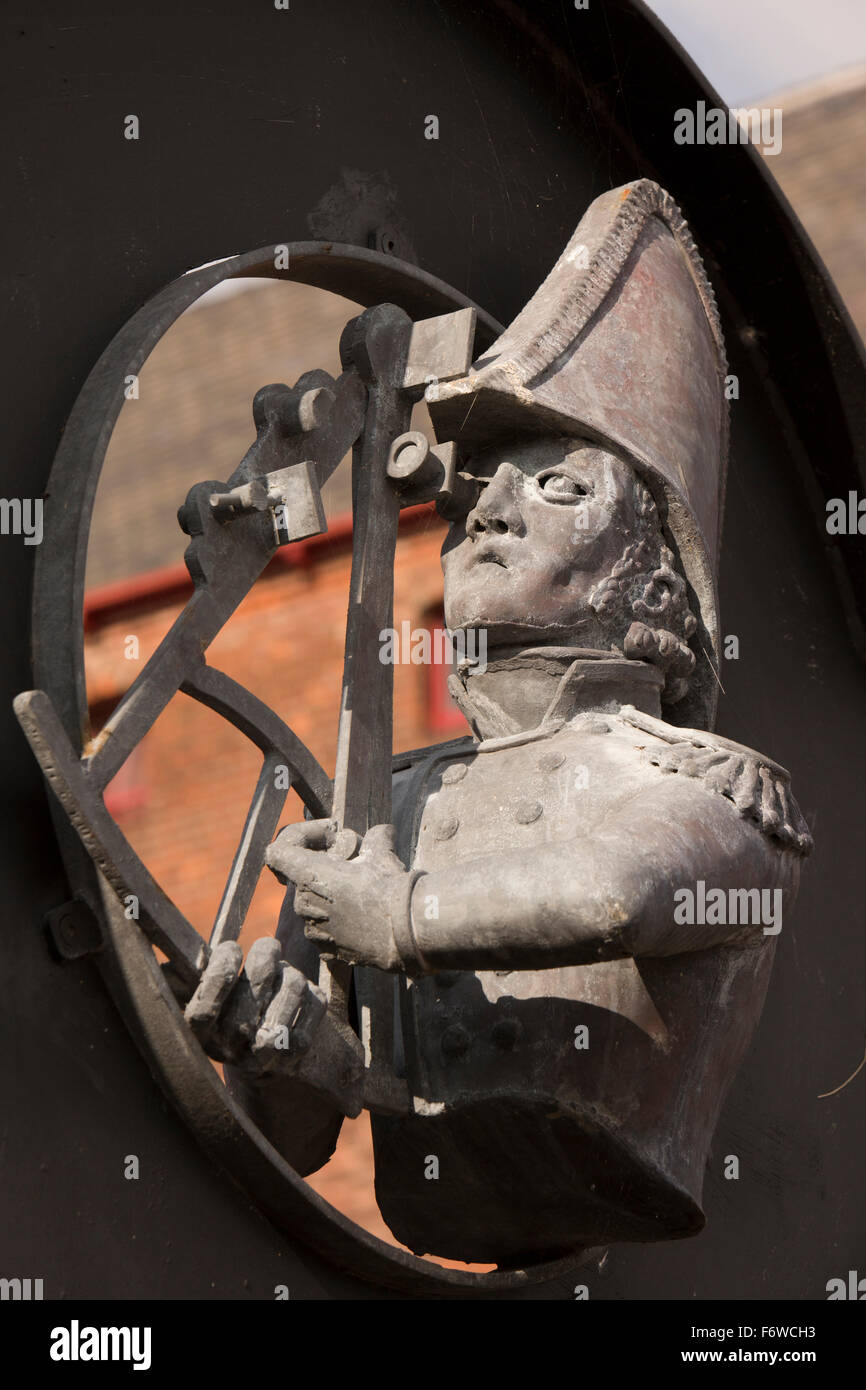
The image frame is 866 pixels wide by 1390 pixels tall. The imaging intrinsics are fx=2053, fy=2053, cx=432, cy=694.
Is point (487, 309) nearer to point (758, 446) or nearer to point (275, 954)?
point (758, 446)

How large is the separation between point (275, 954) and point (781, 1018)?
2150mm

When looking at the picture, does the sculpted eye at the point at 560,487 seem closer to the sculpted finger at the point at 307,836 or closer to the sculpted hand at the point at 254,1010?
the sculpted finger at the point at 307,836

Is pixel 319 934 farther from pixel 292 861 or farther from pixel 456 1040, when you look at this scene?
pixel 456 1040

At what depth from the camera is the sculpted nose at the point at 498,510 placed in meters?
3.95

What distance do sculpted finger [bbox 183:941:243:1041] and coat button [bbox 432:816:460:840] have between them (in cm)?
75

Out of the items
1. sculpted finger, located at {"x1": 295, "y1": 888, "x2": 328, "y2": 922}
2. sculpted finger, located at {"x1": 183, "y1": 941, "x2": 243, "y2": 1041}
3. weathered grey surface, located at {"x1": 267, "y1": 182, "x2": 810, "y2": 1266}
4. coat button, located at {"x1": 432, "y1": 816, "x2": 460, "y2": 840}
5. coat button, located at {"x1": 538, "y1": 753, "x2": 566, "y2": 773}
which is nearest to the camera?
sculpted finger, located at {"x1": 183, "y1": 941, "x2": 243, "y2": 1041}

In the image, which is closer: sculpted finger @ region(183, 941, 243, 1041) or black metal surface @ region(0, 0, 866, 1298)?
sculpted finger @ region(183, 941, 243, 1041)

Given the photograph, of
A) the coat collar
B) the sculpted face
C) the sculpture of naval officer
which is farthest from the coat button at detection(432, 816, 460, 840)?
the sculpted face

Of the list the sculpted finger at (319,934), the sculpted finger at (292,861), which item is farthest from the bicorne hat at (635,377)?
the sculpted finger at (319,934)

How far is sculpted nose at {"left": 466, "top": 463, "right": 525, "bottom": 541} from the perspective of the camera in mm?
3951

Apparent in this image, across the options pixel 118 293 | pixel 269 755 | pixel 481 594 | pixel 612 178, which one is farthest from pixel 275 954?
pixel 612 178

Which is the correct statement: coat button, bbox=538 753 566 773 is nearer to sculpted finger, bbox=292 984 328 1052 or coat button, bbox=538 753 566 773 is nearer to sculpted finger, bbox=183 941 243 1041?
sculpted finger, bbox=292 984 328 1052

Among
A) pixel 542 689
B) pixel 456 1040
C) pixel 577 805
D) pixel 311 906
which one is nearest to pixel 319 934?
pixel 311 906
